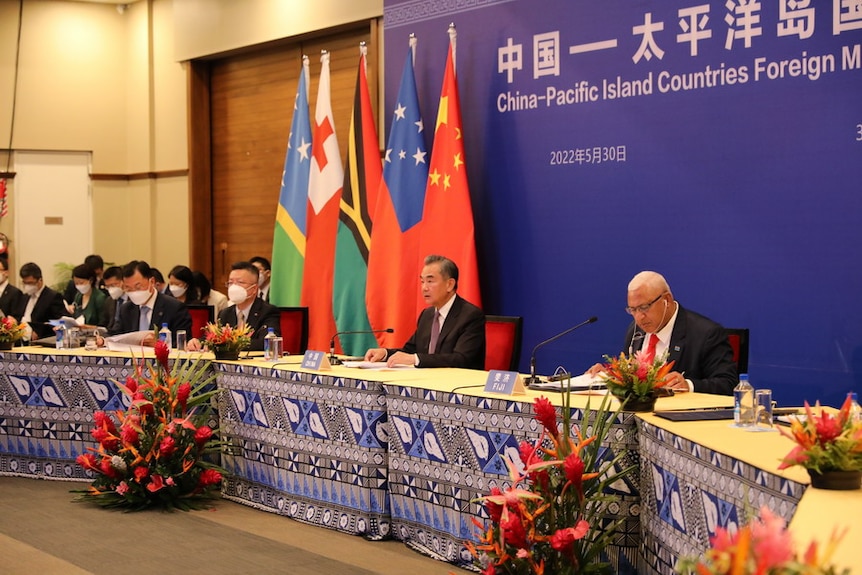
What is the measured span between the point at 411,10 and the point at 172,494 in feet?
12.0

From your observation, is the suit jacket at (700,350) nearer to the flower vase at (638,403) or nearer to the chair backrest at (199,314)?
the flower vase at (638,403)

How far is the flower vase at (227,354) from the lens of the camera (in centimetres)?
565

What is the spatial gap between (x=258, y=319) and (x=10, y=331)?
1.39m

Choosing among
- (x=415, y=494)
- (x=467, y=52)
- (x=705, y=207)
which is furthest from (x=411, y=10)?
(x=415, y=494)

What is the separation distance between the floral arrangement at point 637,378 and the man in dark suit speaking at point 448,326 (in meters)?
1.76

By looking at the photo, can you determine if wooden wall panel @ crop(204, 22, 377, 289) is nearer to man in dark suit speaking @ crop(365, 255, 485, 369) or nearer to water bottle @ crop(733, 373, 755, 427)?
man in dark suit speaking @ crop(365, 255, 485, 369)

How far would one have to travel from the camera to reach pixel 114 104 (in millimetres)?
10969

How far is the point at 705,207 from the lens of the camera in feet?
19.3

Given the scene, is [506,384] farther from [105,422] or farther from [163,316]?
[163,316]

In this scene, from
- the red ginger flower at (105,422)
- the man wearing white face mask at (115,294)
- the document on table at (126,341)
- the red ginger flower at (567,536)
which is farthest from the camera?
the man wearing white face mask at (115,294)

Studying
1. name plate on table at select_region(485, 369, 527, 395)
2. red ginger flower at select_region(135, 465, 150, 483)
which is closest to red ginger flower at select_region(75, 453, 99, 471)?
red ginger flower at select_region(135, 465, 150, 483)

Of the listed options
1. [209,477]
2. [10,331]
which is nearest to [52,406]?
[10,331]

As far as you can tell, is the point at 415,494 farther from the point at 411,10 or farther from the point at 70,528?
the point at 411,10

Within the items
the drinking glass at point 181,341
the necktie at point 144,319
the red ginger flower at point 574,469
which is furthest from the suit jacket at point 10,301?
the red ginger flower at point 574,469
